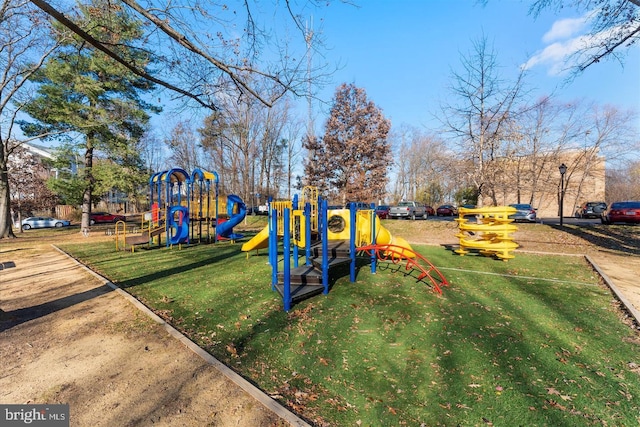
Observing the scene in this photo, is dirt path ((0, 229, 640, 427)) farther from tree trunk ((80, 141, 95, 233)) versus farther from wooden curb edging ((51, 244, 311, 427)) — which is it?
tree trunk ((80, 141, 95, 233))

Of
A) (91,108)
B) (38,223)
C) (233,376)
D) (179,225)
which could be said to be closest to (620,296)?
(233,376)

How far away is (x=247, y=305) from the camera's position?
5523mm

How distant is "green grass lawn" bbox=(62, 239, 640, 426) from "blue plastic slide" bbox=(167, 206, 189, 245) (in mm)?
5787

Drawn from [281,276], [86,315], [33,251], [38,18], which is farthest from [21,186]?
[281,276]

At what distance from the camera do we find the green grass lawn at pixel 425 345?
287cm

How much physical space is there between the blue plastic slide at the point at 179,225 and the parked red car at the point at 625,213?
24.6 m

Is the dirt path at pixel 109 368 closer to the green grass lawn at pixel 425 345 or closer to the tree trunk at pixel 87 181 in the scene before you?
the green grass lawn at pixel 425 345

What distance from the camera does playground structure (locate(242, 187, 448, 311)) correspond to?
5.52 meters

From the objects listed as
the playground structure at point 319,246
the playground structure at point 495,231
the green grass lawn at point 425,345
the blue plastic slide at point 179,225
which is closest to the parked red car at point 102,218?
the blue plastic slide at point 179,225

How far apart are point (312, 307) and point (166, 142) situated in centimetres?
4345

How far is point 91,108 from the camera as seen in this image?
17.7 metres

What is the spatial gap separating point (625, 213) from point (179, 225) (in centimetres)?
2495

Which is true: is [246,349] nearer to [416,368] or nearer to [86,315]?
[416,368]

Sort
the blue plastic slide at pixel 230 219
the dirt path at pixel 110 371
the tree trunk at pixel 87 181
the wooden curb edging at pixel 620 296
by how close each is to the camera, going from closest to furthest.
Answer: the dirt path at pixel 110 371, the wooden curb edging at pixel 620 296, the blue plastic slide at pixel 230 219, the tree trunk at pixel 87 181
